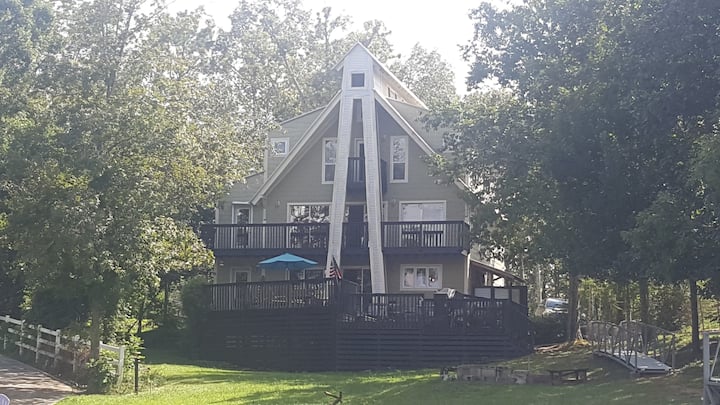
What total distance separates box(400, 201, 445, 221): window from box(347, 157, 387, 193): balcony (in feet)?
3.79

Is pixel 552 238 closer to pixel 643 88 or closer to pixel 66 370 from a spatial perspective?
pixel 643 88

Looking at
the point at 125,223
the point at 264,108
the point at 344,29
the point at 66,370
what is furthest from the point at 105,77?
the point at 344,29

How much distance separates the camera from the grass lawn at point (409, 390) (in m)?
18.1

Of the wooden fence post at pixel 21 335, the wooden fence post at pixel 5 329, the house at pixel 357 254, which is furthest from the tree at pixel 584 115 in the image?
the wooden fence post at pixel 5 329

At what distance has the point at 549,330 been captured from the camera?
119ft

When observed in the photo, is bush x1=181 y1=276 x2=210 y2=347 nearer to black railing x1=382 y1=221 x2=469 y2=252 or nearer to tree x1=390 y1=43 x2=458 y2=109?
black railing x1=382 y1=221 x2=469 y2=252

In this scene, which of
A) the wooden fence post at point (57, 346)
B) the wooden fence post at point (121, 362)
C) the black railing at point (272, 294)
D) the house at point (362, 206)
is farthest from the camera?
the house at point (362, 206)

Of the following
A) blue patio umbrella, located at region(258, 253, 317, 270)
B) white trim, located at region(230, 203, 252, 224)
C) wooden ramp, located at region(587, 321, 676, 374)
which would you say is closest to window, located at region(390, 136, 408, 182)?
blue patio umbrella, located at region(258, 253, 317, 270)

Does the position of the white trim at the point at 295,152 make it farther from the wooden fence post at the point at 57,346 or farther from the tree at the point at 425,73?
the tree at the point at 425,73

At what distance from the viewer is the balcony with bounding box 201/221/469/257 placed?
34250 mm

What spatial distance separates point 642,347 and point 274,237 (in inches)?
672

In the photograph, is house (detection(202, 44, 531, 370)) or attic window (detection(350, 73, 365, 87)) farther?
attic window (detection(350, 73, 365, 87))

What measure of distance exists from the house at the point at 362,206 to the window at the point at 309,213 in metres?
0.04

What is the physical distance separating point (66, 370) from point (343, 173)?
14.3 meters
